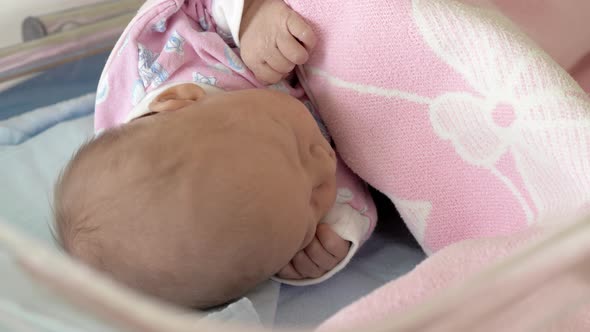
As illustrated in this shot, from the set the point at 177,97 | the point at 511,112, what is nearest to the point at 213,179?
the point at 177,97

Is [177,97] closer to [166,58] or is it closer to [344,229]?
[166,58]

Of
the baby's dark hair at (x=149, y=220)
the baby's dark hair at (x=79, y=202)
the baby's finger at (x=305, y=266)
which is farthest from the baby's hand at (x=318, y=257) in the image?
the baby's dark hair at (x=79, y=202)

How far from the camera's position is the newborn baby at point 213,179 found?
56cm

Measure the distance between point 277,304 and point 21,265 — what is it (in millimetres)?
406

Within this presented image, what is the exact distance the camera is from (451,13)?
2.15 ft

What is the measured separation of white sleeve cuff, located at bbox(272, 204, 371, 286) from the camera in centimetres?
74

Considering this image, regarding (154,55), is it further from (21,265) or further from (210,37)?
(21,265)

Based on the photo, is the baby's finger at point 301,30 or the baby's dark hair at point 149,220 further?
the baby's finger at point 301,30

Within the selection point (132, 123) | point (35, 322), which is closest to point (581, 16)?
point (132, 123)

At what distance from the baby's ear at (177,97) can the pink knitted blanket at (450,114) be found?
0.15 m

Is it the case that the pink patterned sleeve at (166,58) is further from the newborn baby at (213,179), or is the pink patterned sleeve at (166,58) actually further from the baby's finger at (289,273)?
the baby's finger at (289,273)

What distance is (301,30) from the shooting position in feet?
2.38

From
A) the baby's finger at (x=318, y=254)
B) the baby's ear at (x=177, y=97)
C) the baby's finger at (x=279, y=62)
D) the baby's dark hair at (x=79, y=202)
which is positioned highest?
the baby's finger at (x=279, y=62)

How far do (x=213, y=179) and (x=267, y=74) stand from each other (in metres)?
0.23
